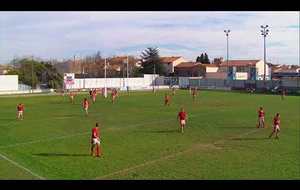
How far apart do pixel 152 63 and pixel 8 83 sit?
47808 millimetres

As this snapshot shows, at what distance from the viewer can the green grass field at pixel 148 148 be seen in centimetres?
1631

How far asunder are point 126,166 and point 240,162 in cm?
470

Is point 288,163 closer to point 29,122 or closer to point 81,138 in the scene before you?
point 81,138

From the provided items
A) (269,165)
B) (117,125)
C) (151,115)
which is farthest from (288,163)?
Result: (151,115)

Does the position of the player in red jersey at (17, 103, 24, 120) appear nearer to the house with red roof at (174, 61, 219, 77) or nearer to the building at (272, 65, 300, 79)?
the building at (272, 65, 300, 79)

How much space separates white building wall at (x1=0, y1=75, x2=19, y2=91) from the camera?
236ft

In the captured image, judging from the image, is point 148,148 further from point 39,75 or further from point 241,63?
point 241,63

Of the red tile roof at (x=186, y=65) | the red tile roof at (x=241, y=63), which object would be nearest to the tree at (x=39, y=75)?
the red tile roof at (x=186, y=65)

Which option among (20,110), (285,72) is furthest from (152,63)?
(20,110)

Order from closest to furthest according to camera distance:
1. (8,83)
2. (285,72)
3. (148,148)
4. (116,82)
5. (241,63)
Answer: (148,148), (8,83), (116,82), (285,72), (241,63)

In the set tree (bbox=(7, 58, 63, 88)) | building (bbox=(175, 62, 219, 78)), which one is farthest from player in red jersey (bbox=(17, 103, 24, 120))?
building (bbox=(175, 62, 219, 78))

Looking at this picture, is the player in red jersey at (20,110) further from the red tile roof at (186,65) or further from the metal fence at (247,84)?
the red tile roof at (186,65)

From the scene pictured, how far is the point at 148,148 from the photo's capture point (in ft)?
70.7
